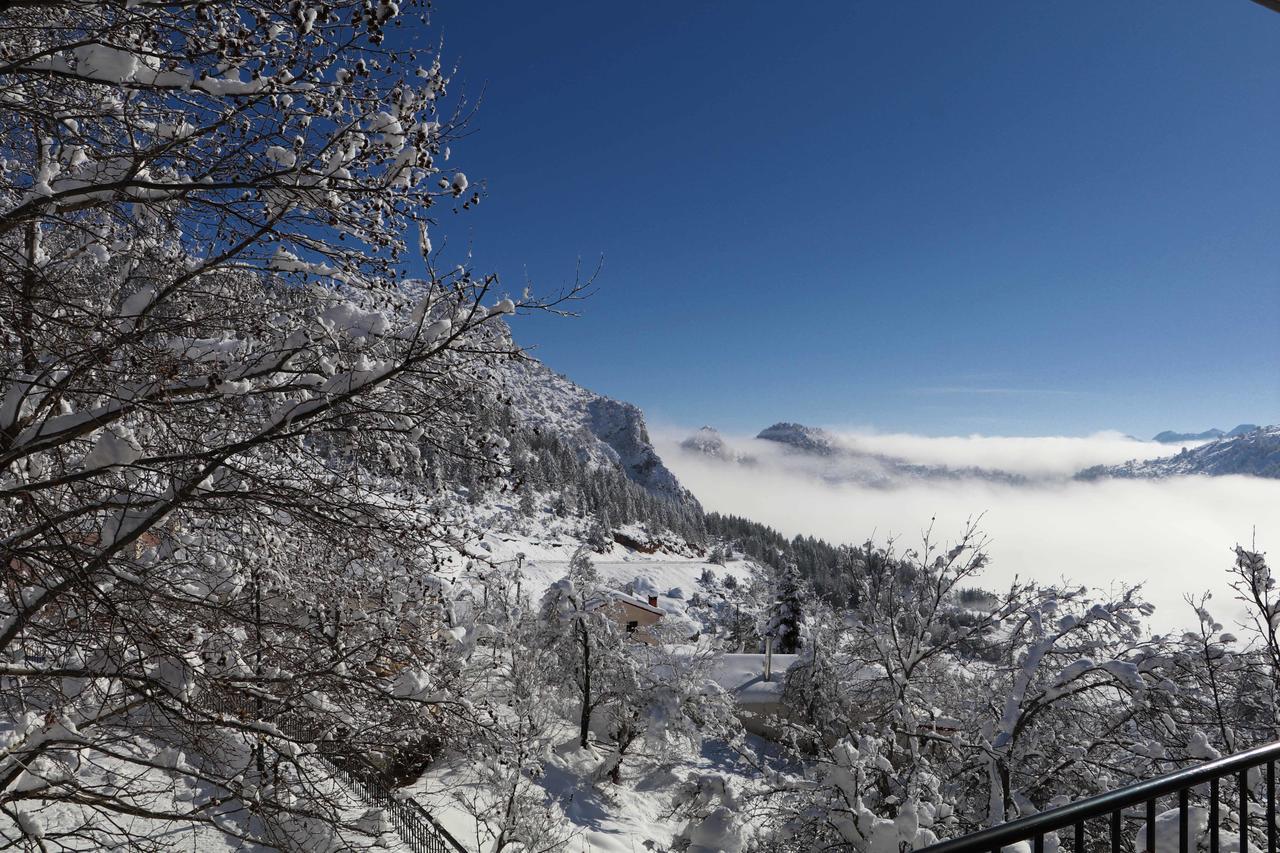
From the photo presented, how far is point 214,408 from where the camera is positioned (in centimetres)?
413

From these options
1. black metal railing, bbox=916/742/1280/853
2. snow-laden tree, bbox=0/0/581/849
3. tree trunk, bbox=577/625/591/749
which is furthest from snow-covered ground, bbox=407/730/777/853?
black metal railing, bbox=916/742/1280/853

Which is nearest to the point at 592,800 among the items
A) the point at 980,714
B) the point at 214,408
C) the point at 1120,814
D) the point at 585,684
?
the point at 585,684

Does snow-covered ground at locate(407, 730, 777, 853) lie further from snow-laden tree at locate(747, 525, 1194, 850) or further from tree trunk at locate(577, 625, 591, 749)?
snow-laden tree at locate(747, 525, 1194, 850)

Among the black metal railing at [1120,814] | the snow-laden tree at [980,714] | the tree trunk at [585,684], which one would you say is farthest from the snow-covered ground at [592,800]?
the black metal railing at [1120,814]

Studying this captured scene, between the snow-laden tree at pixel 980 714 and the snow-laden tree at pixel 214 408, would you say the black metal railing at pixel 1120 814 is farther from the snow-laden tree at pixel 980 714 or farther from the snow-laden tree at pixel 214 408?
the snow-laden tree at pixel 980 714

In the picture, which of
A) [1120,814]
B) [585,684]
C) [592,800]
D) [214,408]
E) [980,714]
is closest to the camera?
[1120,814]

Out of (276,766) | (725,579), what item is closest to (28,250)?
(276,766)

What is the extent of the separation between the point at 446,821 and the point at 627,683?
998cm

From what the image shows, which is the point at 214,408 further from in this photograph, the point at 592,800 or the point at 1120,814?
the point at 592,800

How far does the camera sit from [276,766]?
4191 mm

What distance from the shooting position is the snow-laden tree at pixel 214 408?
3.14 meters

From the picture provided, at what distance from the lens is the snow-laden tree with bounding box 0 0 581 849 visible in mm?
3139

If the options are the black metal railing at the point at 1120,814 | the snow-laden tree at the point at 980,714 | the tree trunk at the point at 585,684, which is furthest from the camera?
the tree trunk at the point at 585,684

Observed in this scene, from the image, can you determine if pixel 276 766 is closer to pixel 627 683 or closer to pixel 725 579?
pixel 627 683
